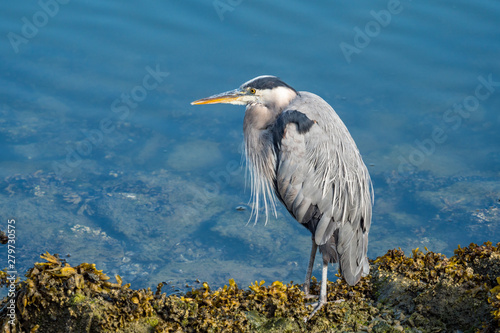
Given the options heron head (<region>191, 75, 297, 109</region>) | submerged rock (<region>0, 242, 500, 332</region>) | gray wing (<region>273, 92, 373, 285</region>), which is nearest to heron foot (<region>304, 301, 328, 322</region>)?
submerged rock (<region>0, 242, 500, 332</region>)

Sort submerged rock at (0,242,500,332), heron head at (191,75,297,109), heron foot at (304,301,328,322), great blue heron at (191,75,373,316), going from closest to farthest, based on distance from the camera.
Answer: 1. submerged rock at (0,242,500,332)
2. heron foot at (304,301,328,322)
3. great blue heron at (191,75,373,316)
4. heron head at (191,75,297,109)

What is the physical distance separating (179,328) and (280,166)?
5.19 ft

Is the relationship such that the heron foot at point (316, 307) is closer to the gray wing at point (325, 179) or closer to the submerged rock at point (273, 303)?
the submerged rock at point (273, 303)

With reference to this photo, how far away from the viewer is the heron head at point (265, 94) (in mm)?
4508

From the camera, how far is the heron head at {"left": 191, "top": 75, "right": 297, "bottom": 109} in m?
4.51

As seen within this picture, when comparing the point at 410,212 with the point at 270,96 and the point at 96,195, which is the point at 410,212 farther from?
the point at 96,195

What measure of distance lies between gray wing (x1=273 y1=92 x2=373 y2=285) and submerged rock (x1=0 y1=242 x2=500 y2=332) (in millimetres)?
435

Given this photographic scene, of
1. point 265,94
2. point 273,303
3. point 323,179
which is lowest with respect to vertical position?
point 273,303

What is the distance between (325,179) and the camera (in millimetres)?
4297

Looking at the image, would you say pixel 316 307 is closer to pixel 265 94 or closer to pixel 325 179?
pixel 325 179

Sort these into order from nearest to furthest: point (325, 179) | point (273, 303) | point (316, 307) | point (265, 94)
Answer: point (273, 303)
point (316, 307)
point (325, 179)
point (265, 94)

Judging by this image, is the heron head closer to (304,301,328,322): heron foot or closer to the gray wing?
the gray wing

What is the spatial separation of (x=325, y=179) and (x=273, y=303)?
3.83 feet

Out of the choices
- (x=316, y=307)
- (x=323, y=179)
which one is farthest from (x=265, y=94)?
(x=316, y=307)
